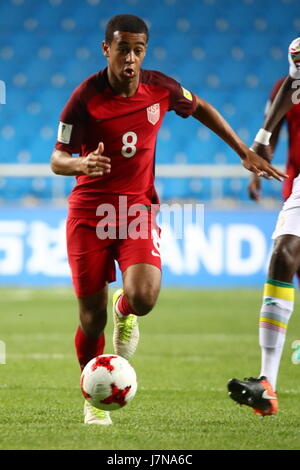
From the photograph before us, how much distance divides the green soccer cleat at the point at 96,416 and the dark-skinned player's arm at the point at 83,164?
1201 mm

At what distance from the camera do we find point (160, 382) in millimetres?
5949

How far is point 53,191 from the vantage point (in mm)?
13781

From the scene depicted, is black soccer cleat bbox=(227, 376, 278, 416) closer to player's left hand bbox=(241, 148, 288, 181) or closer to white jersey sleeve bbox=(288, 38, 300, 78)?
player's left hand bbox=(241, 148, 288, 181)

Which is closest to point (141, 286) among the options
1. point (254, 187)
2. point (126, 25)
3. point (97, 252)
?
point (97, 252)

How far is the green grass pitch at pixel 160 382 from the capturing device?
3.95 m

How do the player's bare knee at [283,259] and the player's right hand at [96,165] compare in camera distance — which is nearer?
the player's right hand at [96,165]

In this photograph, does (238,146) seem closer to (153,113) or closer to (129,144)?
(153,113)

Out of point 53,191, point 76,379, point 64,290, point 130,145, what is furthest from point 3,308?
point 130,145

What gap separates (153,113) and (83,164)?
88cm

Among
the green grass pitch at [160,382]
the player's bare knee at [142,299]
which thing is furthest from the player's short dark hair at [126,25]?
the green grass pitch at [160,382]

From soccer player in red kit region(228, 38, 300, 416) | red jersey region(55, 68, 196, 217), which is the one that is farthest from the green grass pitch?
red jersey region(55, 68, 196, 217)

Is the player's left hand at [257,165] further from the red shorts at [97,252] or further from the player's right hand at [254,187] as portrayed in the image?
the player's right hand at [254,187]

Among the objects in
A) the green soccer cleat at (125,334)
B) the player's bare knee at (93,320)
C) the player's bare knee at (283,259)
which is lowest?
the green soccer cleat at (125,334)
